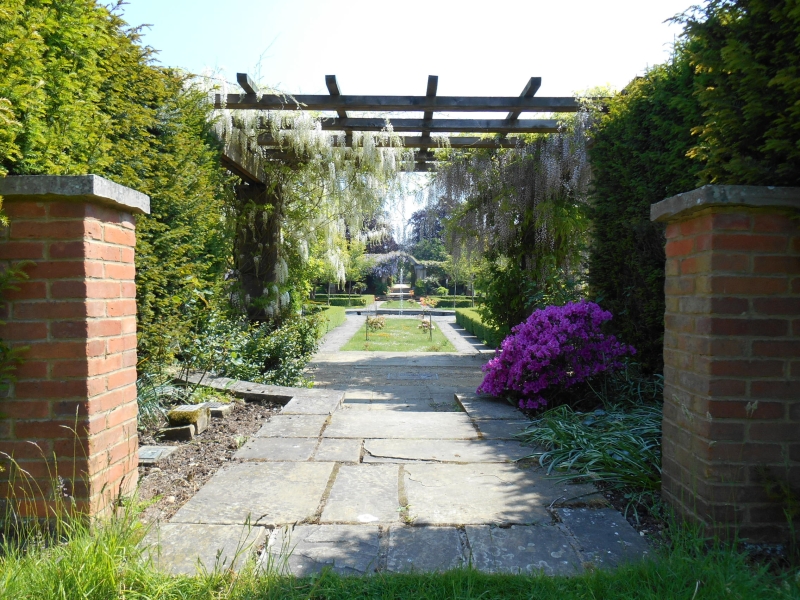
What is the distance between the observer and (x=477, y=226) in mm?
8922

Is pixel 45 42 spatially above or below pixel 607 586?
above

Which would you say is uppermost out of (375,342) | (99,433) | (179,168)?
(179,168)

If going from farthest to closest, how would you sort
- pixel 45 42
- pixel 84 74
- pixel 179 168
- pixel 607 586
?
pixel 179 168
pixel 84 74
pixel 45 42
pixel 607 586

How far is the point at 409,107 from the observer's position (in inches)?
234

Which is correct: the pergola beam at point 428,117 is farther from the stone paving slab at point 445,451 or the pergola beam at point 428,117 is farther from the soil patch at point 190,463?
the stone paving slab at point 445,451

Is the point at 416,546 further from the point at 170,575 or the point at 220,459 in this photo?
the point at 220,459

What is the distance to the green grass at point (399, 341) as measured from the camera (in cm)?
1121

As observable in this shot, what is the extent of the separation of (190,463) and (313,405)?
130 centimetres

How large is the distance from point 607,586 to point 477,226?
7621mm

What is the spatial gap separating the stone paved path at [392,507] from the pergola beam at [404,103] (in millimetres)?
3603

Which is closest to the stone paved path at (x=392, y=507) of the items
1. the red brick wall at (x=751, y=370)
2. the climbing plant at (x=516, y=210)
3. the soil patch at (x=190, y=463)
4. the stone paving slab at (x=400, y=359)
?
the soil patch at (x=190, y=463)

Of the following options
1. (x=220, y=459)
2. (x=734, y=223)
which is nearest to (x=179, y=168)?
(x=220, y=459)

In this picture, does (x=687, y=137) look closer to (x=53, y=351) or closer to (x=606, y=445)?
(x=606, y=445)

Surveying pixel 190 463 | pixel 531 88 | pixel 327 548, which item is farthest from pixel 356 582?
pixel 531 88
